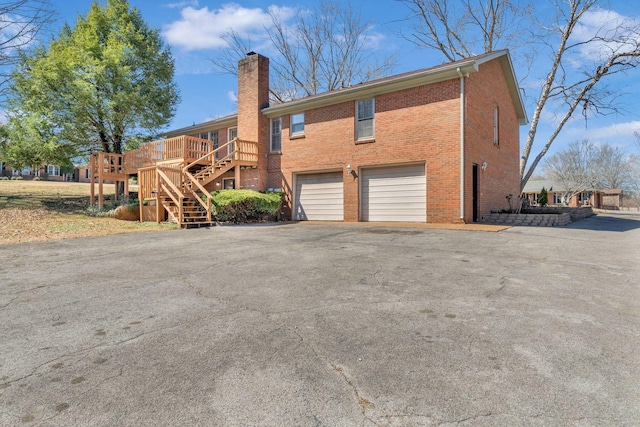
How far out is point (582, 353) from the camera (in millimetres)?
2320

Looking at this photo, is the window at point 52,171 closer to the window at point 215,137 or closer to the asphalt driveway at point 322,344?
the window at point 215,137

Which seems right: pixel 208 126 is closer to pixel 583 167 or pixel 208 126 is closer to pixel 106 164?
pixel 106 164

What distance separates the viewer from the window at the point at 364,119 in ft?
43.4

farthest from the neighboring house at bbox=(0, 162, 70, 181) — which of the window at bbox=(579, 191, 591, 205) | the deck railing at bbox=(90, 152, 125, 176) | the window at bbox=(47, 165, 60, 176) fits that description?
the window at bbox=(579, 191, 591, 205)

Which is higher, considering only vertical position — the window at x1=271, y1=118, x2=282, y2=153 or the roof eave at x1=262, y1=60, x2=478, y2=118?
the roof eave at x1=262, y1=60, x2=478, y2=118

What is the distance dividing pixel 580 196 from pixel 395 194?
47.3m

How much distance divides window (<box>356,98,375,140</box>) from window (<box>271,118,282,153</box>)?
14.0 feet

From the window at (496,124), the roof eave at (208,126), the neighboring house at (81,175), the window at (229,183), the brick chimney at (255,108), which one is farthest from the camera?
the neighboring house at (81,175)

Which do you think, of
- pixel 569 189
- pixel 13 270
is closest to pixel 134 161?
pixel 13 270

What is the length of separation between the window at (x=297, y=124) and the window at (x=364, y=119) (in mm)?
2847

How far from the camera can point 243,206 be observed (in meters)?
12.8

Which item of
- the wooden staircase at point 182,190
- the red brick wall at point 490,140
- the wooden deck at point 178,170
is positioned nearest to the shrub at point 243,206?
the wooden staircase at point 182,190

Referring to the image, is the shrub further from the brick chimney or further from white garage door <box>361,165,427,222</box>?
white garage door <box>361,165,427,222</box>

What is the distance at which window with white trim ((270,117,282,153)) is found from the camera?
16142mm
